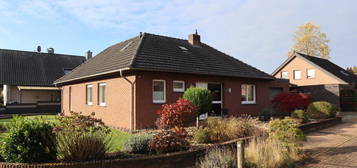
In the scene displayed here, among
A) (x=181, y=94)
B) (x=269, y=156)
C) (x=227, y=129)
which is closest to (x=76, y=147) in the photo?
(x=269, y=156)

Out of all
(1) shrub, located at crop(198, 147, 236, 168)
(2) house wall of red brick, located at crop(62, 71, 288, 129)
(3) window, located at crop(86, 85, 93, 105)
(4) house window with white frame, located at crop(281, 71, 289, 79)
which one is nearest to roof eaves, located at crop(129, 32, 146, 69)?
(2) house wall of red brick, located at crop(62, 71, 288, 129)

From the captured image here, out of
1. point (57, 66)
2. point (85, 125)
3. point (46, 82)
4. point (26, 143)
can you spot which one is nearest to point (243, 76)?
point (85, 125)

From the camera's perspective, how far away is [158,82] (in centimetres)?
1487

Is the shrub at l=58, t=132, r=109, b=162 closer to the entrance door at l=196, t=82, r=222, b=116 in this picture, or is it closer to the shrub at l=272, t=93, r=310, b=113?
the entrance door at l=196, t=82, r=222, b=116

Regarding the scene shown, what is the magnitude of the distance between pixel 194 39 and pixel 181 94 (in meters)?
7.35

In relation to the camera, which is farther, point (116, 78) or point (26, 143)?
point (116, 78)

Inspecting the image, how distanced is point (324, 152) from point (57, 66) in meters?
31.7

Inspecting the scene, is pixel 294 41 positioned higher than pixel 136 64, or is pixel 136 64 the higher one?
pixel 294 41

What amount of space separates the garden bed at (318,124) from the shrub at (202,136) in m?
6.19

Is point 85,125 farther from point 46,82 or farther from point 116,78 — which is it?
point 46,82

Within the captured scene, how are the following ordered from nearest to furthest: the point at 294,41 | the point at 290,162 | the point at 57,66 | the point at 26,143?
the point at 26,143
the point at 290,162
the point at 57,66
the point at 294,41

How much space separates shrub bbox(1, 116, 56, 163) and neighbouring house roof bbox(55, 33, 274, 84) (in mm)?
6566

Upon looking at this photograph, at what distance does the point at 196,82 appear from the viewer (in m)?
16.3

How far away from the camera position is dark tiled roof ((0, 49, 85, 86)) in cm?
2878
